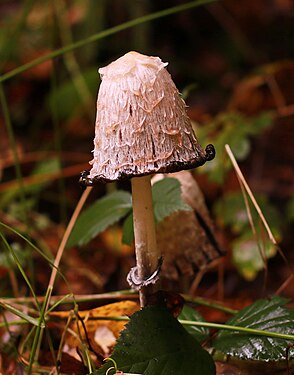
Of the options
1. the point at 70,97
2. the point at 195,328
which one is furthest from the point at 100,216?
the point at 70,97

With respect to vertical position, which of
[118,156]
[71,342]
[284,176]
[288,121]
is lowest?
[71,342]

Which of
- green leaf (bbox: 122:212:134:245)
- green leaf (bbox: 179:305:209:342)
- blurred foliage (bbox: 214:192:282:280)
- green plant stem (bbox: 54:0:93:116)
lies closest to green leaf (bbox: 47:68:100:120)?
green plant stem (bbox: 54:0:93:116)

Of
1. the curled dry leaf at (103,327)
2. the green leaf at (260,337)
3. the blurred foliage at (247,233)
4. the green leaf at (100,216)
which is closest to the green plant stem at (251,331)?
the green leaf at (260,337)

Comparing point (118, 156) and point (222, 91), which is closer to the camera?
point (118, 156)

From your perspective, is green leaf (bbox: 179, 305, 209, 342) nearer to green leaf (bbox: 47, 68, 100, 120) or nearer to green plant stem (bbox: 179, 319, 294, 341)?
green plant stem (bbox: 179, 319, 294, 341)

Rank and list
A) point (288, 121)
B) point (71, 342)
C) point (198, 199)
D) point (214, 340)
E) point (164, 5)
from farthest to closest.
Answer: point (164, 5), point (288, 121), point (198, 199), point (71, 342), point (214, 340)

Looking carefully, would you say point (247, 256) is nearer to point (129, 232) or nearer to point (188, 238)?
point (188, 238)

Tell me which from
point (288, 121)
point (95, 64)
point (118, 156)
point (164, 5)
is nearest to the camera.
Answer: point (118, 156)

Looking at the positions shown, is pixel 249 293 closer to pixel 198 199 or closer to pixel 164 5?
pixel 198 199

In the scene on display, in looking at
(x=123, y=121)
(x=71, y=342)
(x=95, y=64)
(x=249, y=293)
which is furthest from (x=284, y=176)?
(x=123, y=121)
